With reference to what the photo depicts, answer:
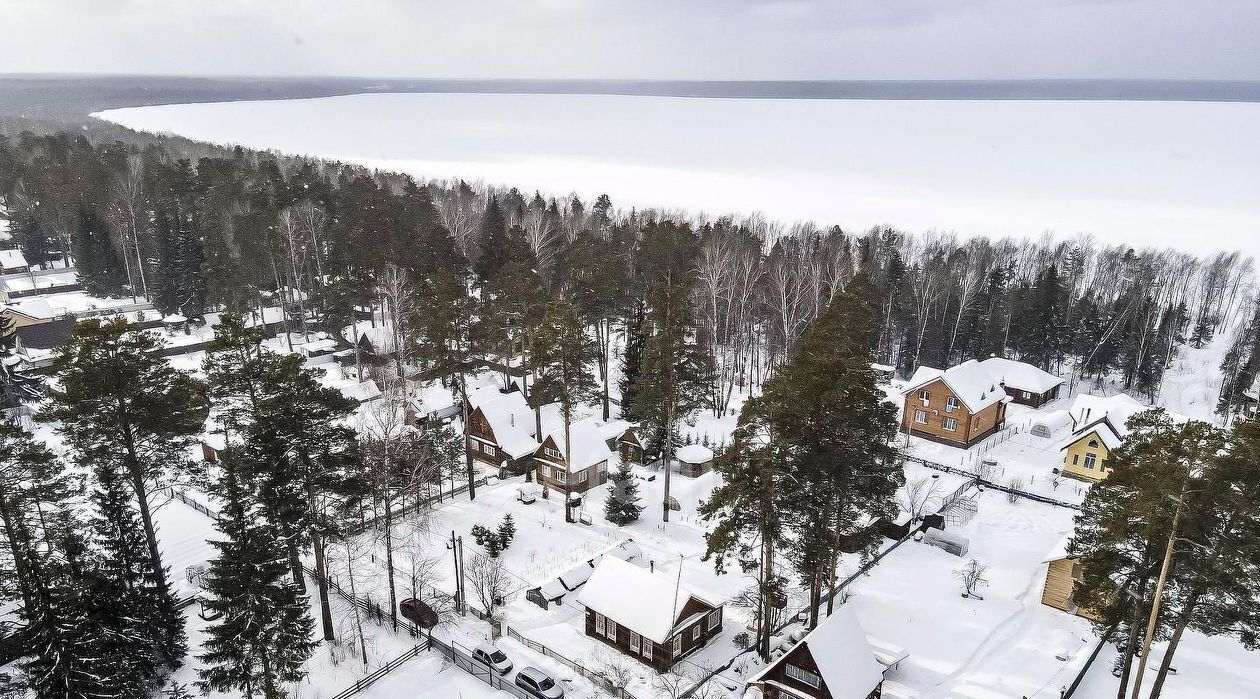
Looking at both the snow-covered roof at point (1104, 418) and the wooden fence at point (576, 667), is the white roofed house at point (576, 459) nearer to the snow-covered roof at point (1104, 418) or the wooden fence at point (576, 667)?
the wooden fence at point (576, 667)

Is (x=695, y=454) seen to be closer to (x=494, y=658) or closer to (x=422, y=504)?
(x=422, y=504)

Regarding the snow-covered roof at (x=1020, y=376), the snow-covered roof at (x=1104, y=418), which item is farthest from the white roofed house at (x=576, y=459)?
the snow-covered roof at (x=1020, y=376)

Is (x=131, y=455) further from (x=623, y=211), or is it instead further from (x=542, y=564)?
(x=623, y=211)

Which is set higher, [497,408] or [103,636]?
[103,636]

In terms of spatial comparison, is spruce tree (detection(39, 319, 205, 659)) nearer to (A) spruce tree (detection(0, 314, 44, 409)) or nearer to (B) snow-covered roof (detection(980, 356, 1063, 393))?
(A) spruce tree (detection(0, 314, 44, 409))

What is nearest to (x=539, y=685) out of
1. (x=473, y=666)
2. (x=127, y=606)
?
(x=473, y=666)

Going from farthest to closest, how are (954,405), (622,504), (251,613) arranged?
(954,405) → (622,504) → (251,613)

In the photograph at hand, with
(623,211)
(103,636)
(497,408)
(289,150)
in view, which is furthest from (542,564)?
(289,150)
